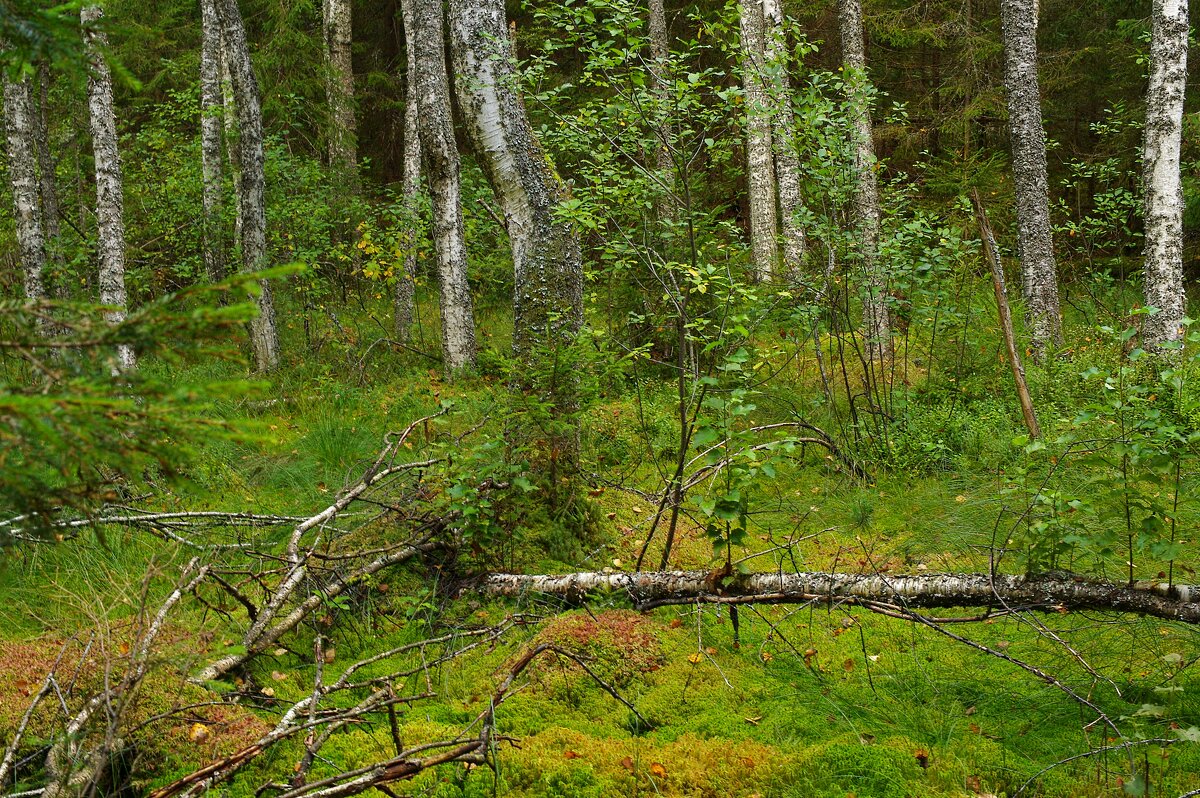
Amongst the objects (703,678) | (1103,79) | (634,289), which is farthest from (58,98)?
(1103,79)

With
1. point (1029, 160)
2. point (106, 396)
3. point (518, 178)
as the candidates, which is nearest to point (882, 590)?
point (518, 178)

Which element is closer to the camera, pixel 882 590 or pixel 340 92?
pixel 882 590

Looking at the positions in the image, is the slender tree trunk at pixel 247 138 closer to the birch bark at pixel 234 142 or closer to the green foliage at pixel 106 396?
the birch bark at pixel 234 142

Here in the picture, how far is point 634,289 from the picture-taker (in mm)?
10172

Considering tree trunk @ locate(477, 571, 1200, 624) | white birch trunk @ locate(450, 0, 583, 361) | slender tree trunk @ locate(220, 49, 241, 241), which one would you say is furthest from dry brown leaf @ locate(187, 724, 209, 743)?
slender tree trunk @ locate(220, 49, 241, 241)

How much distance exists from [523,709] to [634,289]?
7.20 meters

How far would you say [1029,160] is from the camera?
33.5ft

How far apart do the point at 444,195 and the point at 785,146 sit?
4.21 metres

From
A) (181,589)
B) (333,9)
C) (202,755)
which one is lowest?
(202,755)

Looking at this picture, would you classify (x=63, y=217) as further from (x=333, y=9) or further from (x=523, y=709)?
(x=523, y=709)

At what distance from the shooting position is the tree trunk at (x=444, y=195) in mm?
9680

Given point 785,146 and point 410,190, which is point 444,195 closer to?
point 410,190

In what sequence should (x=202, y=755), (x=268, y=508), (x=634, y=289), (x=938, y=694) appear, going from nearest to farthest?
(x=202, y=755) → (x=938, y=694) → (x=268, y=508) → (x=634, y=289)

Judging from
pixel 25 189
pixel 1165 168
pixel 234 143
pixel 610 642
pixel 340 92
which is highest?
pixel 340 92
